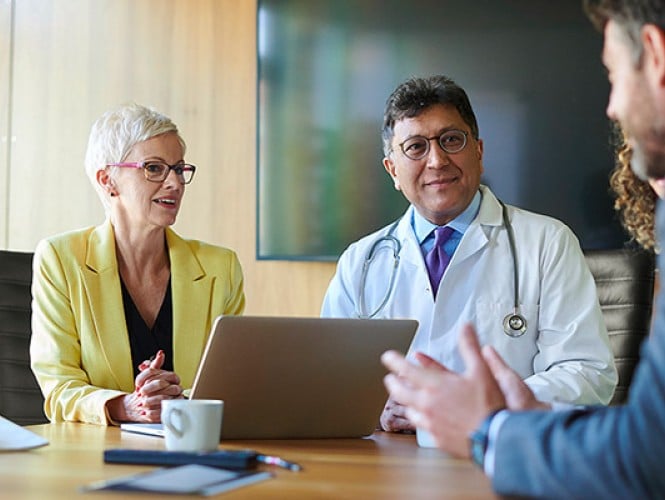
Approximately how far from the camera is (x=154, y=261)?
266 centimetres

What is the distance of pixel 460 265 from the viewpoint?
242 centimetres

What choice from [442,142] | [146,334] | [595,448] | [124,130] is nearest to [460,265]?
[442,142]

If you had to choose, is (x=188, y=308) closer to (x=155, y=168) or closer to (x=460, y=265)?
(x=155, y=168)

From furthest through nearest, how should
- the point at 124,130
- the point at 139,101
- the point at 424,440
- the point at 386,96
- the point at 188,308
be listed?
the point at 139,101 < the point at 386,96 < the point at 124,130 < the point at 188,308 < the point at 424,440

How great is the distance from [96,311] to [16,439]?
35.6 inches

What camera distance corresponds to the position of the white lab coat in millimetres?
2225

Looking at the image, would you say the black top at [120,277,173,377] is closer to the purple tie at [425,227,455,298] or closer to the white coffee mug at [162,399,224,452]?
the purple tie at [425,227,455,298]

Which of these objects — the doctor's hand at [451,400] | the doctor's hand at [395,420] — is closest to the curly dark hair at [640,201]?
the doctor's hand at [395,420]

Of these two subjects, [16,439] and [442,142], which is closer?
[16,439]

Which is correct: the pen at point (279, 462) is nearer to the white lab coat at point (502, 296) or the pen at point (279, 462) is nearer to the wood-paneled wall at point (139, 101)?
the white lab coat at point (502, 296)

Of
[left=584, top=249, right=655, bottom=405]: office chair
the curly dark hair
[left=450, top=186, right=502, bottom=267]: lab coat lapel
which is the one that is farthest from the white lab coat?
[left=584, top=249, right=655, bottom=405]: office chair

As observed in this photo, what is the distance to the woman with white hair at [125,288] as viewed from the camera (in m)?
2.32

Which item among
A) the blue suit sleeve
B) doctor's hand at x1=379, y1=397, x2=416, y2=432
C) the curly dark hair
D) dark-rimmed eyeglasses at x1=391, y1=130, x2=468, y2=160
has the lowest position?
doctor's hand at x1=379, y1=397, x2=416, y2=432

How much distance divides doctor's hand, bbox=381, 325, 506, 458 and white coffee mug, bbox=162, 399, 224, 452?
422mm
